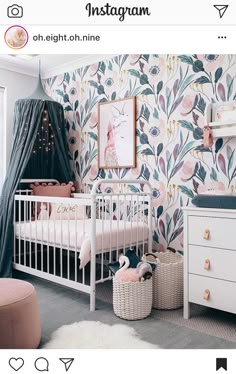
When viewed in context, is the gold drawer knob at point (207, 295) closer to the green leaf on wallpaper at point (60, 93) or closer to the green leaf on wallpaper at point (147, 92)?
the green leaf on wallpaper at point (147, 92)

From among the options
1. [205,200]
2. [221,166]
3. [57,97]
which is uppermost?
[57,97]

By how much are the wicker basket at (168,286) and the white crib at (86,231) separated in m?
0.33

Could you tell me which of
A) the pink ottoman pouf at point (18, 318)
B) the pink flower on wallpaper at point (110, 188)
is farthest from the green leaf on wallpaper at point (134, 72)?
the pink ottoman pouf at point (18, 318)

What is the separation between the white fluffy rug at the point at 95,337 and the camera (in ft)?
5.05

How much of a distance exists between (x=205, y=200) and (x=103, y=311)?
94 centimetres

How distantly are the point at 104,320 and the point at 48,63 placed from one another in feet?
8.18

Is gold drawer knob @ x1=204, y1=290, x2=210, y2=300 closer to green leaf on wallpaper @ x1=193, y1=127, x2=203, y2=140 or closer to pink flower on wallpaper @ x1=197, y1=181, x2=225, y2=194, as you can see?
pink flower on wallpaper @ x1=197, y1=181, x2=225, y2=194

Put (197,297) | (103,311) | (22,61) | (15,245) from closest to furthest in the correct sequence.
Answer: (197,297) < (103,311) < (15,245) < (22,61)

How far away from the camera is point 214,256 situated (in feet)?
5.90

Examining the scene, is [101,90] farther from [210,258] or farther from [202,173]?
[210,258]

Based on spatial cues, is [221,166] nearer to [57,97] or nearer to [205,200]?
[205,200]
